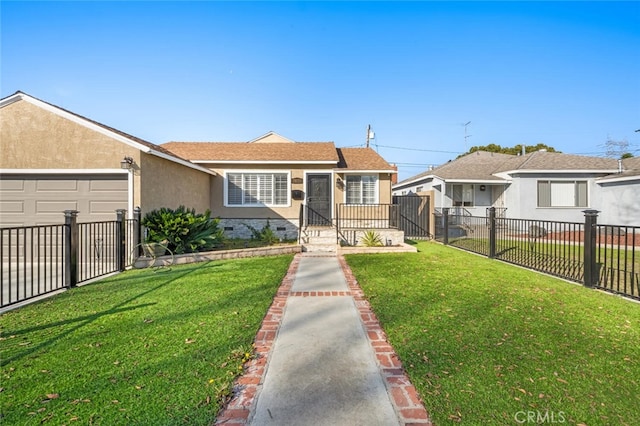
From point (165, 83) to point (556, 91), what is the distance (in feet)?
66.3

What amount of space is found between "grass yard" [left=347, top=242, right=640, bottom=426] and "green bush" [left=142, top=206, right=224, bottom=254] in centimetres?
512

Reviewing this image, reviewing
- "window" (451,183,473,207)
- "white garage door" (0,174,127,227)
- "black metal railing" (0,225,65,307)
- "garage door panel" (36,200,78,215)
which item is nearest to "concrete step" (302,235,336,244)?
"white garage door" (0,174,127,227)

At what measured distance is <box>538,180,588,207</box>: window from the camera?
50.6 ft

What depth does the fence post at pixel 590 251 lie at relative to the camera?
17.5 ft

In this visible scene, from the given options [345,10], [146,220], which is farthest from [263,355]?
[345,10]

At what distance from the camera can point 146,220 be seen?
7898 mm

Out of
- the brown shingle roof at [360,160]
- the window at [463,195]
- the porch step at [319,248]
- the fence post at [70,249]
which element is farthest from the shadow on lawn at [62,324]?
the window at [463,195]

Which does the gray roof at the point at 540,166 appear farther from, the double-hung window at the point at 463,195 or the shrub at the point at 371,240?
the shrub at the point at 371,240

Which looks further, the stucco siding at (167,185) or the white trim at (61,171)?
the stucco siding at (167,185)

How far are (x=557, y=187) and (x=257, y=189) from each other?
50.9ft

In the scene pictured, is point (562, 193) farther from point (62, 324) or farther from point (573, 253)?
point (62, 324)

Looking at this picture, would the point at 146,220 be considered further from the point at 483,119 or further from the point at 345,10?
the point at 483,119

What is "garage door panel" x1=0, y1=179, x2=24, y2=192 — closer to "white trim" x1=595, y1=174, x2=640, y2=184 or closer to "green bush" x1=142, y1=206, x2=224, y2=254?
"green bush" x1=142, y1=206, x2=224, y2=254

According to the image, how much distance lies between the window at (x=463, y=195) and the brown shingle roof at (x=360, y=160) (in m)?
6.48
